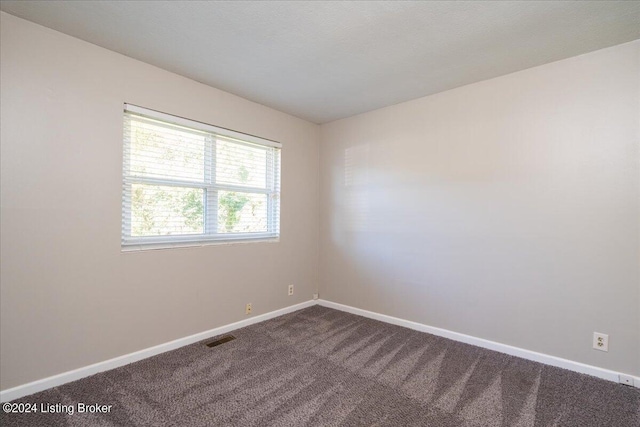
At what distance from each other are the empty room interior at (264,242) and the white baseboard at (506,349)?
14 millimetres

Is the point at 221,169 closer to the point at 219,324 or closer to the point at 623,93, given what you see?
the point at 219,324

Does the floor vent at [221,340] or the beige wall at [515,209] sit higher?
the beige wall at [515,209]

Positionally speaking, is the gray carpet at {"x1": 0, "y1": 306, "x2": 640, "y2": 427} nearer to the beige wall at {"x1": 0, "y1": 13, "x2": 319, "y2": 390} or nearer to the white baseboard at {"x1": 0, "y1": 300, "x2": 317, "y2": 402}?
the white baseboard at {"x1": 0, "y1": 300, "x2": 317, "y2": 402}

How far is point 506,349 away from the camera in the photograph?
2.56 m

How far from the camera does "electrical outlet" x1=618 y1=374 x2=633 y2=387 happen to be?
→ 81.1 inches

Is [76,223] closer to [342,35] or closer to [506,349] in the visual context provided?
[342,35]

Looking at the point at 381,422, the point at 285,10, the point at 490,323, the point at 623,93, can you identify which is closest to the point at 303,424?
the point at 381,422

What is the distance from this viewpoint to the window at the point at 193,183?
2.43 m

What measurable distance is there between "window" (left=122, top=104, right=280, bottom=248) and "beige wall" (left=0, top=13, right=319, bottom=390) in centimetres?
11

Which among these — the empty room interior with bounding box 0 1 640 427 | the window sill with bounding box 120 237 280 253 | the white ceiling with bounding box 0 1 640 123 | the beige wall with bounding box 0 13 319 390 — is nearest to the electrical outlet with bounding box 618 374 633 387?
the empty room interior with bounding box 0 1 640 427

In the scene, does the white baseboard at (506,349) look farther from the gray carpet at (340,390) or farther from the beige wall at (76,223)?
the beige wall at (76,223)

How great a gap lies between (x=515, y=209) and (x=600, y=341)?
114cm

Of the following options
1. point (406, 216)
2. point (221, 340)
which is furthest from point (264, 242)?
point (406, 216)

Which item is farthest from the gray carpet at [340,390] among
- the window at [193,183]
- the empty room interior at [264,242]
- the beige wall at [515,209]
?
the window at [193,183]
